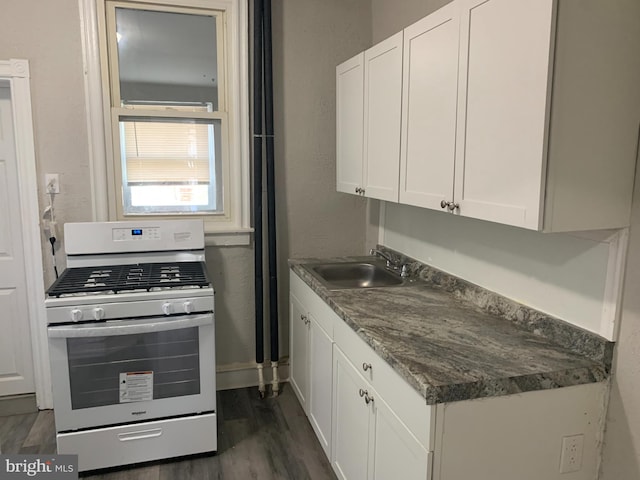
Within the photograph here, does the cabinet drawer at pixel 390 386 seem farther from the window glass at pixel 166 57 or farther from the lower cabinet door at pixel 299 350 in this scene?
the window glass at pixel 166 57

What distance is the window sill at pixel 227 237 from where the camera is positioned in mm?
3057

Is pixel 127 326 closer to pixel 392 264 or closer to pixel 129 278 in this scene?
pixel 129 278

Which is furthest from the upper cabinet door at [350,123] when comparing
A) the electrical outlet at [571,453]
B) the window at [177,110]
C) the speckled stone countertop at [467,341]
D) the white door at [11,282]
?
the white door at [11,282]

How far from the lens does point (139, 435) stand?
2424 millimetres

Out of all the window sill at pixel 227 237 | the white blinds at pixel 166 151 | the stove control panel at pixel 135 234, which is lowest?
the window sill at pixel 227 237

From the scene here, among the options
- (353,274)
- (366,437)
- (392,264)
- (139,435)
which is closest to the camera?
(366,437)

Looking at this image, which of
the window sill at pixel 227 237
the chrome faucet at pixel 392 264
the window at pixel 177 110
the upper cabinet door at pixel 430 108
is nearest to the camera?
the upper cabinet door at pixel 430 108

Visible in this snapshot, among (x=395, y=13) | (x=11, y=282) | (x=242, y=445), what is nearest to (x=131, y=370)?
(x=242, y=445)

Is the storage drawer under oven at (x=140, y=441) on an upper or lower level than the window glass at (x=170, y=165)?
lower

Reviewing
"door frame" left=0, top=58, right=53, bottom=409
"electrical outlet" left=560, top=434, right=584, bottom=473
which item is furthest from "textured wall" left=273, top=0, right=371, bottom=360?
"electrical outlet" left=560, top=434, right=584, bottom=473

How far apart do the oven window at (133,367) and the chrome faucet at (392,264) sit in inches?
44.5

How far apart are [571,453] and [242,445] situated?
5.52ft

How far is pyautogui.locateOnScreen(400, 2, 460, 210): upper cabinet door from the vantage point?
70.2 inches

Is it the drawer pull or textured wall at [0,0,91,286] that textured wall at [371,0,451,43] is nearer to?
textured wall at [0,0,91,286]
